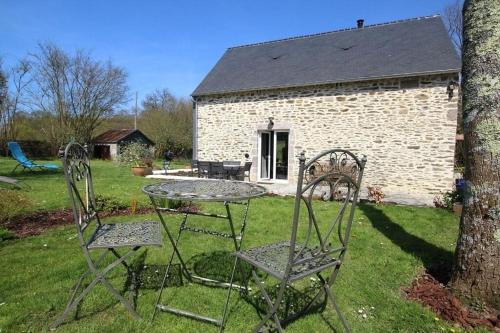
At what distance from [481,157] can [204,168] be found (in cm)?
954

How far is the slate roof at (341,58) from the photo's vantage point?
9.67m

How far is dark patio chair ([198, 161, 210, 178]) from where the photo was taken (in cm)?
1144

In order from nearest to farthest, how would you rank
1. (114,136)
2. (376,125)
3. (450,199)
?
(450,199) → (376,125) → (114,136)

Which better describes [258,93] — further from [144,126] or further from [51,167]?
[144,126]

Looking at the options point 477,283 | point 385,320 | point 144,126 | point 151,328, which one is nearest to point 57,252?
point 151,328

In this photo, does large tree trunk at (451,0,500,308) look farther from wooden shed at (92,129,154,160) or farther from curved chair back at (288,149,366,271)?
wooden shed at (92,129,154,160)

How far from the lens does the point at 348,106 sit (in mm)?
10289

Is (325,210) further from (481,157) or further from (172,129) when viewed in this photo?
(172,129)

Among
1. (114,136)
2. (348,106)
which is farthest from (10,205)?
(114,136)

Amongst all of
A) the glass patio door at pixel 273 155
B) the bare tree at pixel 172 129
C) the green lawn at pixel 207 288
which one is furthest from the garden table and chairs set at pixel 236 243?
the bare tree at pixel 172 129

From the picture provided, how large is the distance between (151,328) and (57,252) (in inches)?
86.2

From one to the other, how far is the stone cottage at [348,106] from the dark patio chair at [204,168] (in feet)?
4.52

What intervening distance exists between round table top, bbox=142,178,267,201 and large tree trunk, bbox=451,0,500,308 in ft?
6.03

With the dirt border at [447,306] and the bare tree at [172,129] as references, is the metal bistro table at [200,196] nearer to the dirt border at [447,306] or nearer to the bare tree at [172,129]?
the dirt border at [447,306]
